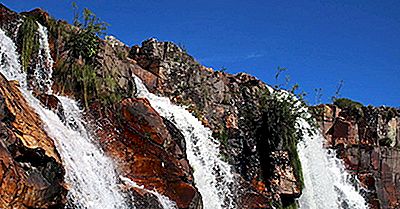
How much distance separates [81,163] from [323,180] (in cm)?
1239

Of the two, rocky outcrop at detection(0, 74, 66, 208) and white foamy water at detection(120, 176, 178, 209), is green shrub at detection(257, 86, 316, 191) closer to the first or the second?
white foamy water at detection(120, 176, 178, 209)

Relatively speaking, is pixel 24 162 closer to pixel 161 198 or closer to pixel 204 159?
pixel 161 198

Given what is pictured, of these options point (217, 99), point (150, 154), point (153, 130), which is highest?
point (217, 99)

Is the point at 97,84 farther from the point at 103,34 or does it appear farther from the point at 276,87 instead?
the point at 276,87

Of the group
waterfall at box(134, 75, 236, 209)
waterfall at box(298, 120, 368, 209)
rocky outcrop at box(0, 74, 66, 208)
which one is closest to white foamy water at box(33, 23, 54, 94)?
waterfall at box(134, 75, 236, 209)

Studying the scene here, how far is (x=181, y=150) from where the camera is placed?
39.3ft

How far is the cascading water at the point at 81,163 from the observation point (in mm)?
8688

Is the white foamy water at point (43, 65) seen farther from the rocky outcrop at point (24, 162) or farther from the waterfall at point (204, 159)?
the rocky outcrop at point (24, 162)

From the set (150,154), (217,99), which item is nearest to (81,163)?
(150,154)

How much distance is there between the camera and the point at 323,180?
19.8 m

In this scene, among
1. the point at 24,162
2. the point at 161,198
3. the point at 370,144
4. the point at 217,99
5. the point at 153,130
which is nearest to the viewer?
the point at 24,162

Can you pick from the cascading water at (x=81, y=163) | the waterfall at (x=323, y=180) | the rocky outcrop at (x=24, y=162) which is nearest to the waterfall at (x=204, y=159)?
the cascading water at (x=81, y=163)

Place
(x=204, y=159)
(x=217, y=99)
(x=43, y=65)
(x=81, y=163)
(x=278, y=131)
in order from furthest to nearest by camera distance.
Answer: (x=217, y=99) → (x=278, y=131) → (x=204, y=159) → (x=43, y=65) → (x=81, y=163)

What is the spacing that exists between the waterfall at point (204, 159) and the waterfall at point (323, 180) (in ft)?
14.6
